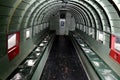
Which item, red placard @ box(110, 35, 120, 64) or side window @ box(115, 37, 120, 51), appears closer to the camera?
red placard @ box(110, 35, 120, 64)

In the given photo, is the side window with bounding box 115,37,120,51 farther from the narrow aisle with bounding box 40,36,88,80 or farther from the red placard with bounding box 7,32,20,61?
the red placard with bounding box 7,32,20,61

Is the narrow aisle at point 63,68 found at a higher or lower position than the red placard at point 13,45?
lower

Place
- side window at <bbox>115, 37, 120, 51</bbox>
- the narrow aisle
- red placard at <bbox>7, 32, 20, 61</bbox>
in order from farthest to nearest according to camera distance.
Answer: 1. the narrow aisle
2. side window at <bbox>115, 37, 120, 51</bbox>
3. red placard at <bbox>7, 32, 20, 61</bbox>

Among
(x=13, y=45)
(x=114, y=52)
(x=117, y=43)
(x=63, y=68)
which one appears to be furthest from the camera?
(x=63, y=68)

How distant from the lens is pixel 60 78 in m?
9.92

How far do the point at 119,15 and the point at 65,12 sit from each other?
22.2 m

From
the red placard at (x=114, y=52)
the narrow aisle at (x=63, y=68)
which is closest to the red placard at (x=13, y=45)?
the narrow aisle at (x=63, y=68)

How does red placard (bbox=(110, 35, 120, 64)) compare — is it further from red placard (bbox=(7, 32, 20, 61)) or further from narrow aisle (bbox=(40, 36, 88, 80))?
red placard (bbox=(7, 32, 20, 61))

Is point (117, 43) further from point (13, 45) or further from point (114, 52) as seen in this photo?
point (13, 45)

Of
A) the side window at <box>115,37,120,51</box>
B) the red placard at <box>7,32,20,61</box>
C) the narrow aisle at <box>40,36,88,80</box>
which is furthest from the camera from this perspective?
the narrow aisle at <box>40,36,88,80</box>

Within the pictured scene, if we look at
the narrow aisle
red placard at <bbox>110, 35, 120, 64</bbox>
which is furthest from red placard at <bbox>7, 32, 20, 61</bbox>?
red placard at <bbox>110, 35, 120, 64</bbox>

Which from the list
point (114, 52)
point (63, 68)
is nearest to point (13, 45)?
point (63, 68)

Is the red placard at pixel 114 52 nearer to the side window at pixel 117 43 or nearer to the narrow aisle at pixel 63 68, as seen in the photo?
the side window at pixel 117 43

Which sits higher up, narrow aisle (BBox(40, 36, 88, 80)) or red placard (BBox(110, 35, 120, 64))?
red placard (BBox(110, 35, 120, 64))
